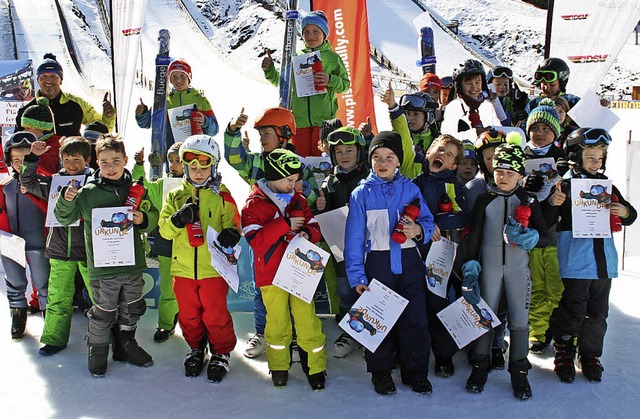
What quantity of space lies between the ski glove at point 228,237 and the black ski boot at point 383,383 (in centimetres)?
123

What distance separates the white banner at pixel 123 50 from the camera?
19.0 ft

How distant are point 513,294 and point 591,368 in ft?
2.64

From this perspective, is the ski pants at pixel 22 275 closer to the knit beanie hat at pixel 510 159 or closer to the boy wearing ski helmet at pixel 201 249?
the boy wearing ski helmet at pixel 201 249

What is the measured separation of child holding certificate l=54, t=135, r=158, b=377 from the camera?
3742 millimetres

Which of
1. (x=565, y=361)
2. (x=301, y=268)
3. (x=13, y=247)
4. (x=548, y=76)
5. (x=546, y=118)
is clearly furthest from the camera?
(x=548, y=76)

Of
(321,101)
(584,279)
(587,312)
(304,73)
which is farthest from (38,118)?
(587,312)

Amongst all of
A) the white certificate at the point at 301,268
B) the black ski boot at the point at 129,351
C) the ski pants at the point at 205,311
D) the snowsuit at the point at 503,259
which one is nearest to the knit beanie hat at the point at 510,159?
the snowsuit at the point at 503,259

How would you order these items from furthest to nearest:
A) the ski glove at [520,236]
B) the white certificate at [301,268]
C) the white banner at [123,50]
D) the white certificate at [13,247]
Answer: the white banner at [123,50]
the white certificate at [13,247]
the white certificate at [301,268]
the ski glove at [520,236]

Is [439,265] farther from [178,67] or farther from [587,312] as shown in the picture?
[178,67]

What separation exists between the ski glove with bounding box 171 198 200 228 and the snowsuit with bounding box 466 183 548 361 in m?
1.74

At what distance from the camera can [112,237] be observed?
146 inches

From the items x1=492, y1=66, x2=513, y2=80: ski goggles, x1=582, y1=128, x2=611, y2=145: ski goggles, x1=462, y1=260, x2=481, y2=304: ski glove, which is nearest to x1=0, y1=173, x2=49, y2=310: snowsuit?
x1=462, y1=260, x2=481, y2=304: ski glove

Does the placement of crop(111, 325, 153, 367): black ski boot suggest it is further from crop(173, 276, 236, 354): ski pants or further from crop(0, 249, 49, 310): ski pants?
crop(0, 249, 49, 310): ski pants

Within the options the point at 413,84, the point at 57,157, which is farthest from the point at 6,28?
the point at 57,157
